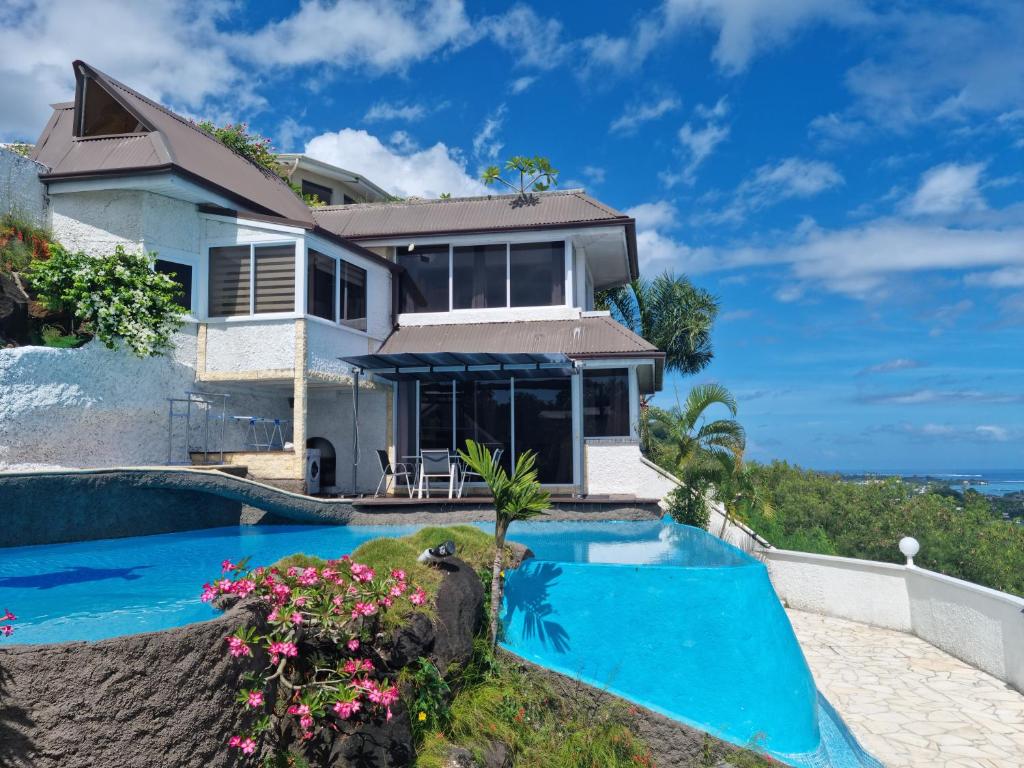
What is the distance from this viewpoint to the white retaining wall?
1076 centimetres

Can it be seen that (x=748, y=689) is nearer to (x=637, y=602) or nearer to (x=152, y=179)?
(x=637, y=602)

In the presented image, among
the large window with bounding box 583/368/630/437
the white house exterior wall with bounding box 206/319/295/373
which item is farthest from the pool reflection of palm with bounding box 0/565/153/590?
the large window with bounding box 583/368/630/437

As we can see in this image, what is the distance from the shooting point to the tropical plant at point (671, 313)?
3092 cm

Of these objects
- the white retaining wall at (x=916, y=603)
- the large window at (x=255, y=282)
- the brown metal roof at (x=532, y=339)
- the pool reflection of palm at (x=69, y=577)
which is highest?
the large window at (x=255, y=282)

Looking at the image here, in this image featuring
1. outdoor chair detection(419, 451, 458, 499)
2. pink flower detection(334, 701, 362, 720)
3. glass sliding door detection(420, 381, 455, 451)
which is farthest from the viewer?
glass sliding door detection(420, 381, 455, 451)

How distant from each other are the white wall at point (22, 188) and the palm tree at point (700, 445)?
14.8 metres

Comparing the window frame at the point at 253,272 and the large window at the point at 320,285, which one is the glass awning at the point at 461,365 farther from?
the window frame at the point at 253,272

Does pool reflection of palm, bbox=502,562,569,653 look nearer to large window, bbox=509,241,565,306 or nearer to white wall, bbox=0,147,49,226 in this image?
large window, bbox=509,241,565,306

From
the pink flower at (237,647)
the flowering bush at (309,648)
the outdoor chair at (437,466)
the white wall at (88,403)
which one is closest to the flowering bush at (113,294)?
the white wall at (88,403)

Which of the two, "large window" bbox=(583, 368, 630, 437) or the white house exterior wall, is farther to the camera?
"large window" bbox=(583, 368, 630, 437)

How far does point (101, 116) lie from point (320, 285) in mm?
6864

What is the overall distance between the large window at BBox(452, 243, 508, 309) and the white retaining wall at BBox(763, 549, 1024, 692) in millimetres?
9666

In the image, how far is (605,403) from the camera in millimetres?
17172

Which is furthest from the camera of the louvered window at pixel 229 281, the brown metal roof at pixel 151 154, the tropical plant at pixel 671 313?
→ the tropical plant at pixel 671 313
